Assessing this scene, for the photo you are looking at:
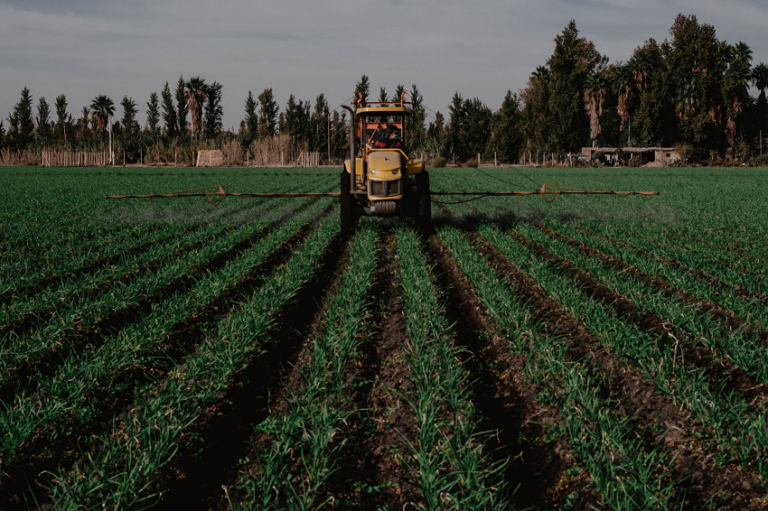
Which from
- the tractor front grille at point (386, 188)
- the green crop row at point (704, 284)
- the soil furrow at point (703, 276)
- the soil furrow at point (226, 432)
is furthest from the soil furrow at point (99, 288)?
the soil furrow at point (703, 276)

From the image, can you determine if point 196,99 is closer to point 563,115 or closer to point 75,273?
point 563,115

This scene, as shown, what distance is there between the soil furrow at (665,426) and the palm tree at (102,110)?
2944 inches

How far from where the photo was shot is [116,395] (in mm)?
3410

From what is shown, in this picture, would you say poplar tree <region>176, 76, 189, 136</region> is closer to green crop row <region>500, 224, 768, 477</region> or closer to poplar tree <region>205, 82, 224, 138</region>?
poplar tree <region>205, 82, 224, 138</region>

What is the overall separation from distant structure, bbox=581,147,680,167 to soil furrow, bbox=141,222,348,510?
2112 inches

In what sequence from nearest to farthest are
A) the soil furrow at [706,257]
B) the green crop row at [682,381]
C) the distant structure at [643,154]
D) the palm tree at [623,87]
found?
the green crop row at [682,381] < the soil furrow at [706,257] < the distant structure at [643,154] < the palm tree at [623,87]

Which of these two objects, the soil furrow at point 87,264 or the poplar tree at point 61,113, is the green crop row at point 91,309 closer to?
the soil furrow at point 87,264

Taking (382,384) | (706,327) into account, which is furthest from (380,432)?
(706,327)

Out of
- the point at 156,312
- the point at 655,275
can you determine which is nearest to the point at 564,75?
the point at 655,275

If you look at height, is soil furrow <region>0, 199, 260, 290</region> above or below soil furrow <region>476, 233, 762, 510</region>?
above

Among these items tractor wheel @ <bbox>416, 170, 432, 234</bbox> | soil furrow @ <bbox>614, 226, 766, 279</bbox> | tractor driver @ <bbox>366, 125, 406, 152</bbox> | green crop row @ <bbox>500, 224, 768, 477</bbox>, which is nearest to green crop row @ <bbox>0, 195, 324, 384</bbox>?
tractor driver @ <bbox>366, 125, 406, 152</bbox>

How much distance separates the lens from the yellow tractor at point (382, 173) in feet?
28.5

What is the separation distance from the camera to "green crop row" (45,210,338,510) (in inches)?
95.3

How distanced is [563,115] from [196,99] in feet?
142
